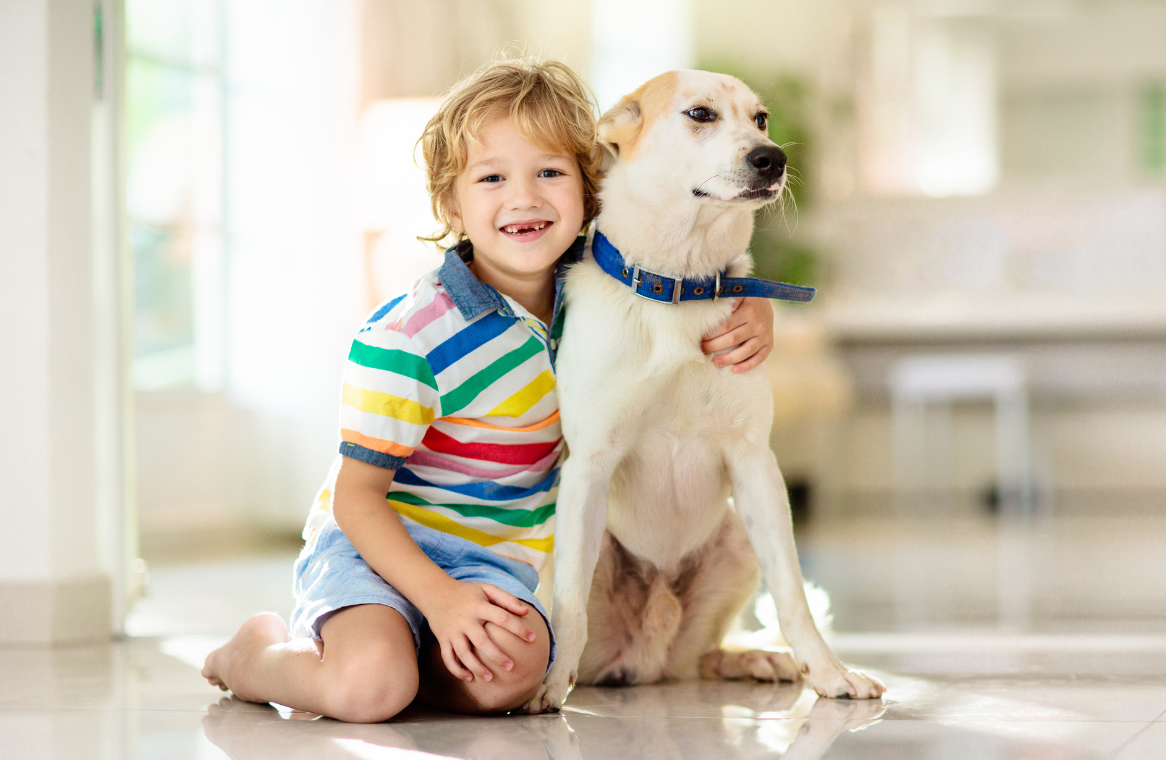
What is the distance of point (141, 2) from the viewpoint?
209 centimetres

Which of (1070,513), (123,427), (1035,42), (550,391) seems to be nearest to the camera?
(550,391)

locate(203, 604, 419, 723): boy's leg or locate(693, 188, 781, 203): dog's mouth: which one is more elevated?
locate(693, 188, 781, 203): dog's mouth

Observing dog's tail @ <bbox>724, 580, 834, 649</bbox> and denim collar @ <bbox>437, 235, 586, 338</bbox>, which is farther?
dog's tail @ <bbox>724, 580, 834, 649</bbox>

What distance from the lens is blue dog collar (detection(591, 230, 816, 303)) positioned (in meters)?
1.31

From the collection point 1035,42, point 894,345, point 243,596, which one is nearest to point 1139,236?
point 1035,42

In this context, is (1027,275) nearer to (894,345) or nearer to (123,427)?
(894,345)

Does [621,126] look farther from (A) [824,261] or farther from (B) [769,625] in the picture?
(A) [824,261]

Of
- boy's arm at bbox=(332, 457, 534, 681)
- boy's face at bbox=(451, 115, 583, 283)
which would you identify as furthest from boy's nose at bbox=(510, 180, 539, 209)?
boy's arm at bbox=(332, 457, 534, 681)

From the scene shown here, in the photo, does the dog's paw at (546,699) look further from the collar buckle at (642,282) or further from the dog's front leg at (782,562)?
the collar buckle at (642,282)

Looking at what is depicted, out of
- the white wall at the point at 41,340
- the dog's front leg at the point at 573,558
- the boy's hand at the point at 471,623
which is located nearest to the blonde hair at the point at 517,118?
the dog's front leg at the point at 573,558

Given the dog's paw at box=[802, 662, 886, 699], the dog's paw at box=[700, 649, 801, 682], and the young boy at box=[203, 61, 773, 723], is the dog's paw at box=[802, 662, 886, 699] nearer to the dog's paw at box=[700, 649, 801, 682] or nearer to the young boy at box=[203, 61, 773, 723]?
the dog's paw at box=[700, 649, 801, 682]

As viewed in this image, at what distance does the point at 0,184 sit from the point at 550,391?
1.15m

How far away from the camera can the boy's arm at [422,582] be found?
1125 mm

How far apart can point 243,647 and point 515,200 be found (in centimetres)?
63
